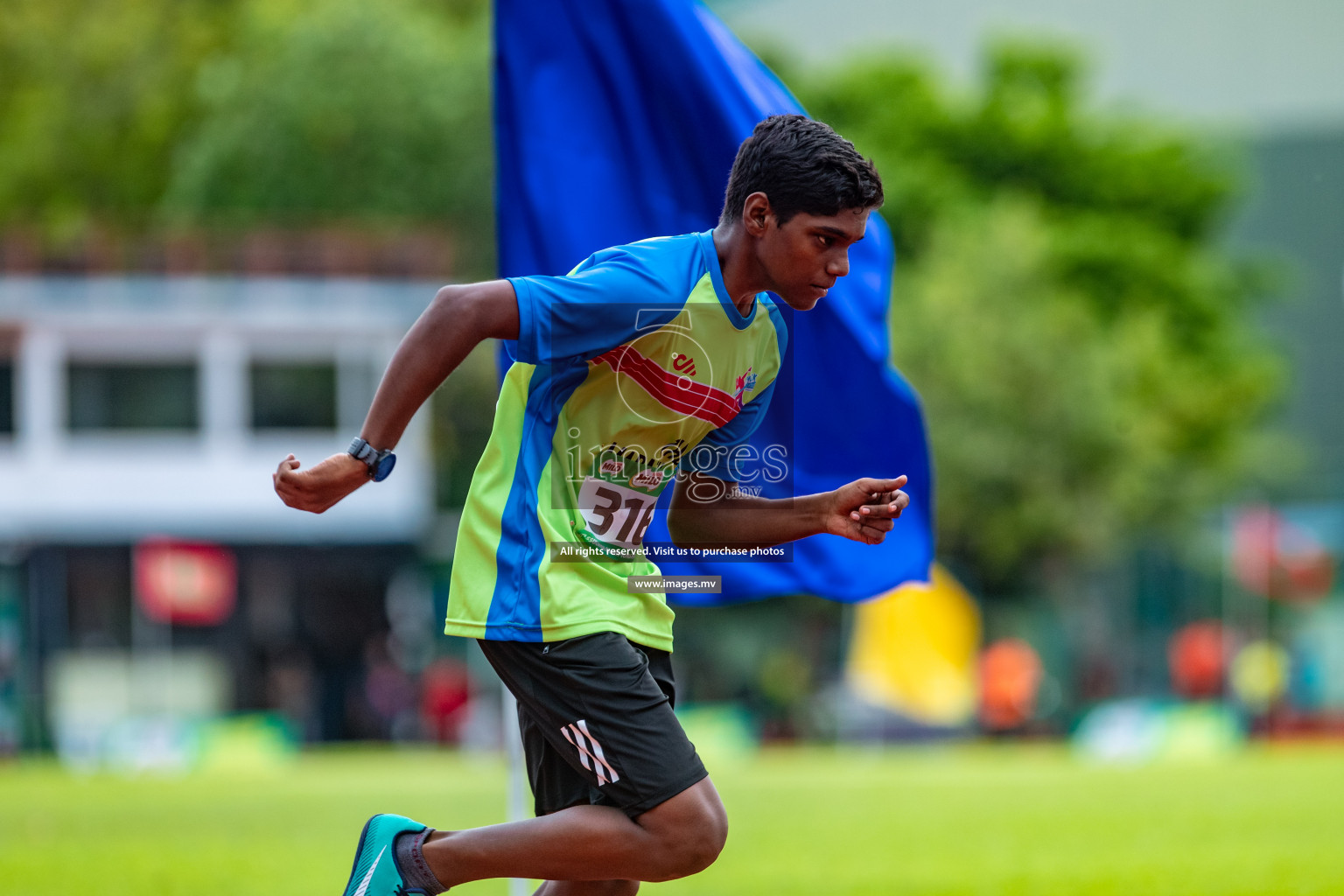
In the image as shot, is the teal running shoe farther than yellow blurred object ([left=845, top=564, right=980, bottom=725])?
No

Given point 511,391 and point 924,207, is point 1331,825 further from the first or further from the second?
point 924,207

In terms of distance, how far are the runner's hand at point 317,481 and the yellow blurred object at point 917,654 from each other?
66.2 ft

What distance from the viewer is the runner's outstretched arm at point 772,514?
13.2ft

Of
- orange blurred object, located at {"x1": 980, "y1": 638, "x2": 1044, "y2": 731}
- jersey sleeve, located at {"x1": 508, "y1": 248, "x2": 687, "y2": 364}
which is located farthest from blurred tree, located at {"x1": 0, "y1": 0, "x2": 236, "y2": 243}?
jersey sleeve, located at {"x1": 508, "y1": 248, "x2": 687, "y2": 364}

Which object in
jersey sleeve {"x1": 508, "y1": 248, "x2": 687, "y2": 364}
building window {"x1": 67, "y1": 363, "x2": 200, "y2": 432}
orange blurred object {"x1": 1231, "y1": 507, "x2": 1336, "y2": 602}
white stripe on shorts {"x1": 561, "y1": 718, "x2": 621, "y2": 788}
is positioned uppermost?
building window {"x1": 67, "y1": 363, "x2": 200, "y2": 432}

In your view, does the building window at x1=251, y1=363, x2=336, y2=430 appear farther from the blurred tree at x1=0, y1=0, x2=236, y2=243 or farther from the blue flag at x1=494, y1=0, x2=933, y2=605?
the blue flag at x1=494, y1=0, x2=933, y2=605

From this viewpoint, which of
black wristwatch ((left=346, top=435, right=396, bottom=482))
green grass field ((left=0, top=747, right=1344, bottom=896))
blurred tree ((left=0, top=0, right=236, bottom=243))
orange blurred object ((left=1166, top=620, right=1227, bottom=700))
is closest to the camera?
black wristwatch ((left=346, top=435, right=396, bottom=482))

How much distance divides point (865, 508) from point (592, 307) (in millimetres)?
767

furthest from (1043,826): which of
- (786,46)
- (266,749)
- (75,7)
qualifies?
(75,7)

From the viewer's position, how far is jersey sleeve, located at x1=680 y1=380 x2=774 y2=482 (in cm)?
440

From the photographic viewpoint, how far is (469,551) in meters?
4.05

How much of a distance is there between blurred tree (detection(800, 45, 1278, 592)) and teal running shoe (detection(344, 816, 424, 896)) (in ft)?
89.6

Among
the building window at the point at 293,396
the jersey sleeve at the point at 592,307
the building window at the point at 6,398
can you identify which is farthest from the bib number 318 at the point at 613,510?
the building window at the point at 6,398

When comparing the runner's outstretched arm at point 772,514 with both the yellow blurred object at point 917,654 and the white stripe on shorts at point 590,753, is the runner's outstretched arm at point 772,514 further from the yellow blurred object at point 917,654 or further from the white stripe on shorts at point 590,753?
the yellow blurred object at point 917,654
